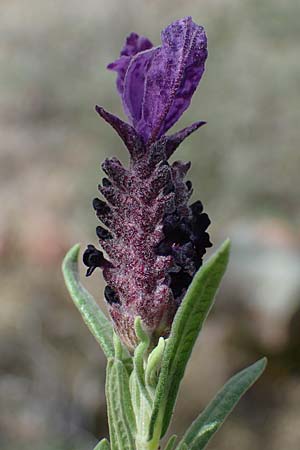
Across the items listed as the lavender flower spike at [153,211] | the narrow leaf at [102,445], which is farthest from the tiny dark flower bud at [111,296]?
the narrow leaf at [102,445]

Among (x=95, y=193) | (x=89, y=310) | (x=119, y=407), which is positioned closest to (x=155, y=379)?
(x=119, y=407)

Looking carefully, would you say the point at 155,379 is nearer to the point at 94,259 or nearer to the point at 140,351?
the point at 140,351

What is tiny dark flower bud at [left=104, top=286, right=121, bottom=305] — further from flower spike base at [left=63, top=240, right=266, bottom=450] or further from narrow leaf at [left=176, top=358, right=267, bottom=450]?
narrow leaf at [left=176, top=358, right=267, bottom=450]

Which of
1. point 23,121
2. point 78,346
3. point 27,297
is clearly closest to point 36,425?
point 78,346

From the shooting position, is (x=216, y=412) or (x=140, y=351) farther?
(x=216, y=412)

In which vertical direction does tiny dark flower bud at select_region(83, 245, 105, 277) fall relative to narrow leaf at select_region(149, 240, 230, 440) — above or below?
above

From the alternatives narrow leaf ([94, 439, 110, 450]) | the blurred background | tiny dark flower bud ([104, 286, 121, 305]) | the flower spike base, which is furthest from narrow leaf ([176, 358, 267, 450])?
the blurred background
